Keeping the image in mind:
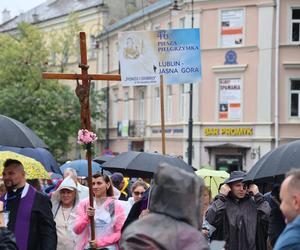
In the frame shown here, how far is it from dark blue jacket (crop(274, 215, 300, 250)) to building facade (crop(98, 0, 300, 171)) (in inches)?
1194

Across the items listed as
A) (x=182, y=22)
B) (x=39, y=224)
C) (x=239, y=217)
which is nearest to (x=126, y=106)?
(x=182, y=22)

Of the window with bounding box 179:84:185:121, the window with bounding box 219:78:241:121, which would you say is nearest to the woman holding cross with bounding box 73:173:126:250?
the window with bounding box 219:78:241:121

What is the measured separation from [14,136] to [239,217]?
257 centimetres

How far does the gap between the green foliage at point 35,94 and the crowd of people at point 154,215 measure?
2730 centimetres

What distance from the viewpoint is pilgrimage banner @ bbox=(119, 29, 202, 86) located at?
10719mm

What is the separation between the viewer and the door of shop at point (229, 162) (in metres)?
Answer: 35.3

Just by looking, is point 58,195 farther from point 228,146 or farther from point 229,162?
point 229,162

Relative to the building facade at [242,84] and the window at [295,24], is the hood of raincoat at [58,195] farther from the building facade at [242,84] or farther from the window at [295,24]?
the window at [295,24]

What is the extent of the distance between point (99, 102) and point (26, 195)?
38.4 metres

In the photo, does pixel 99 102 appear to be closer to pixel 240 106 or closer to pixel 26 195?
pixel 240 106

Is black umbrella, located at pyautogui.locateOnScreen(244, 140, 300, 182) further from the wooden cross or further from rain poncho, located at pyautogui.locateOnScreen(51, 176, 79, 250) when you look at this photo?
rain poncho, located at pyautogui.locateOnScreen(51, 176, 79, 250)

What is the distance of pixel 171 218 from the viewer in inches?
153

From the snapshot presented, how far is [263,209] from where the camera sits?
8.95 metres

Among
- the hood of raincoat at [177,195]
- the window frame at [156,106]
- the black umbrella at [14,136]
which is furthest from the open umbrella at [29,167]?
the window frame at [156,106]
